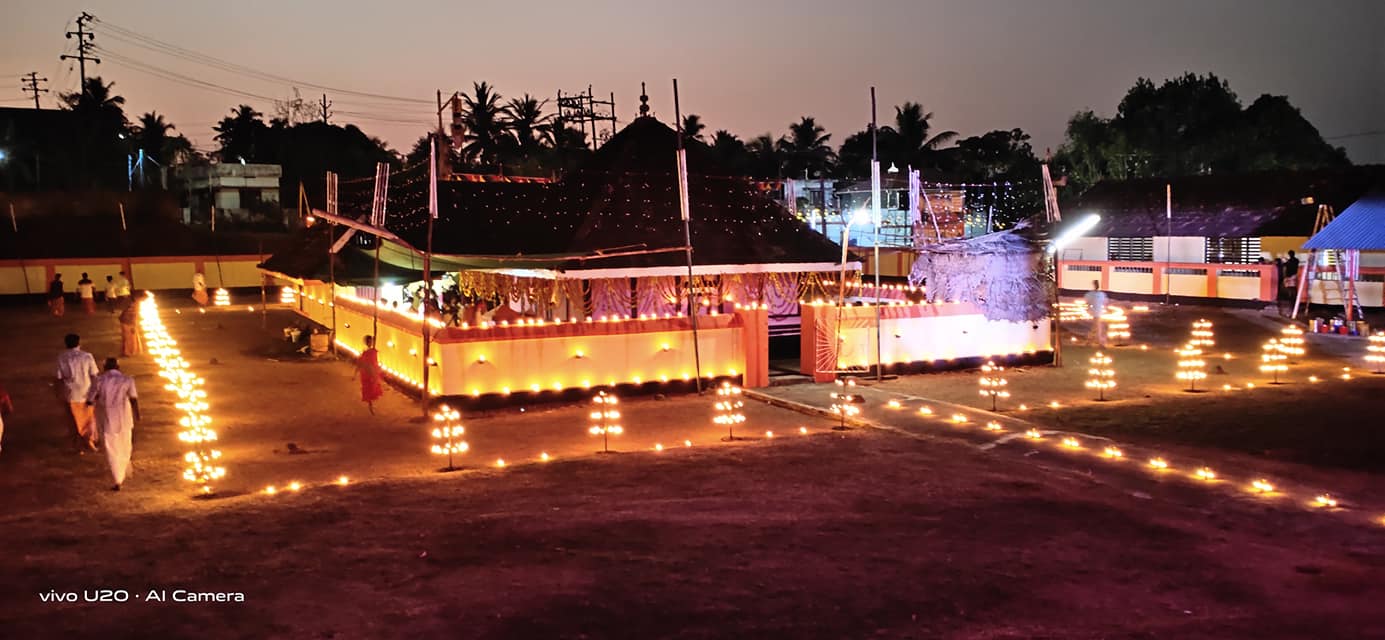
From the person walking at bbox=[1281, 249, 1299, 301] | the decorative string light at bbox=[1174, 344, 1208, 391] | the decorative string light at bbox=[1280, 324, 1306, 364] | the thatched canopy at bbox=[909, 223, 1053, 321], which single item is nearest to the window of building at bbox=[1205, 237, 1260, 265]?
the person walking at bbox=[1281, 249, 1299, 301]

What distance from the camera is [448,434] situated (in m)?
11.8

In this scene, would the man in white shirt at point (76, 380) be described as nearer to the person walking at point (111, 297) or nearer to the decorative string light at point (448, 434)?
the decorative string light at point (448, 434)

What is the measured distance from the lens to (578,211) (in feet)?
64.9

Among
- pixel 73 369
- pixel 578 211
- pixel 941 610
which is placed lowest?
pixel 941 610

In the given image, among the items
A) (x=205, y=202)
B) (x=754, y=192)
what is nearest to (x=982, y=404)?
(x=754, y=192)

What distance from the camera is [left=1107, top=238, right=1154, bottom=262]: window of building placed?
3623 cm

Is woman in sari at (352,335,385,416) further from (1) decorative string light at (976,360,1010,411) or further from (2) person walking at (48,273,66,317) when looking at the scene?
(2) person walking at (48,273,66,317)

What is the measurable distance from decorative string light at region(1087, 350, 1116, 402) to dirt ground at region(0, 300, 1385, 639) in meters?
2.31

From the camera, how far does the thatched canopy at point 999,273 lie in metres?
17.5

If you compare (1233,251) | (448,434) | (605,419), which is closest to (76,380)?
(448,434)

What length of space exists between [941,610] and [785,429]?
671 cm

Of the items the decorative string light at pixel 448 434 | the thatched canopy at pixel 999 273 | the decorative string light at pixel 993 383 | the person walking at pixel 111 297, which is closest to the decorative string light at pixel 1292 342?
the thatched canopy at pixel 999 273

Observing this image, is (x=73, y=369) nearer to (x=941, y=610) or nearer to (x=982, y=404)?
(x=941, y=610)

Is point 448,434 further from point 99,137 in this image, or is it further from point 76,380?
point 99,137
